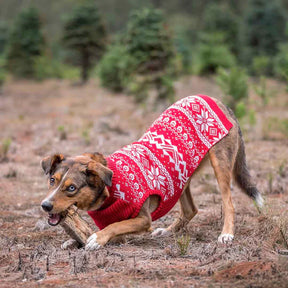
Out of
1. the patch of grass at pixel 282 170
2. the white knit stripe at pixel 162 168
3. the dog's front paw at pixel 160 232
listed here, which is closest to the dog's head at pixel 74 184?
the white knit stripe at pixel 162 168

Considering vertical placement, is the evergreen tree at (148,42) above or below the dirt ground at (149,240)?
above

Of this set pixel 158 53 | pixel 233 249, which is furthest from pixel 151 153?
pixel 158 53

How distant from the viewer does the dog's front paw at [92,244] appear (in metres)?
5.12

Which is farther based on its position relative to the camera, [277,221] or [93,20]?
[93,20]

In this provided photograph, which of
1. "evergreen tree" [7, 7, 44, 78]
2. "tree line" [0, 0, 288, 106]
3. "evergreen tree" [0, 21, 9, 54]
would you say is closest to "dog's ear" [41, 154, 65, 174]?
"tree line" [0, 0, 288, 106]

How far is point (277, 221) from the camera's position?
225 inches

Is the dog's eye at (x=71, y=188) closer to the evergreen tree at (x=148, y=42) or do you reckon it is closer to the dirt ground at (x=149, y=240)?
the dirt ground at (x=149, y=240)

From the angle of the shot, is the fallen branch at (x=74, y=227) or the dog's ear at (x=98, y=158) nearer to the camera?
the fallen branch at (x=74, y=227)

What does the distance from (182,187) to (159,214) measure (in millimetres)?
465

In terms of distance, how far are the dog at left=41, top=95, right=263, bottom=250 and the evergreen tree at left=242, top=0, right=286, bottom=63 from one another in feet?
96.9

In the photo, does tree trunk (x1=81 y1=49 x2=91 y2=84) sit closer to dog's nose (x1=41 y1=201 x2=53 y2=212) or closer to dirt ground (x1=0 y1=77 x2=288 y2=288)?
dirt ground (x1=0 y1=77 x2=288 y2=288)

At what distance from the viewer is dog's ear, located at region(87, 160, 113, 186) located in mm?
5160

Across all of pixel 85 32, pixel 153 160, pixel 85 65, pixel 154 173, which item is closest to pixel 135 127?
pixel 153 160

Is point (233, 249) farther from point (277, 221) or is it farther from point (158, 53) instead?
point (158, 53)
